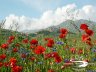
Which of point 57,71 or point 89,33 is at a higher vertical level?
point 89,33

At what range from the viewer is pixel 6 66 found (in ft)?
17.8

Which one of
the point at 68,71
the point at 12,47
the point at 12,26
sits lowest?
the point at 68,71

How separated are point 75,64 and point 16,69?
1.68 meters

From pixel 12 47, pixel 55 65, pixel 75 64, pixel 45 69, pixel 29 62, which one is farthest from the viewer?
pixel 12 47

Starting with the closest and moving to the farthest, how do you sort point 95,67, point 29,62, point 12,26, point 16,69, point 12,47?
1. point 16,69
2. point 95,67
3. point 29,62
4. point 12,47
5. point 12,26

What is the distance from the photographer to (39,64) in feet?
18.2

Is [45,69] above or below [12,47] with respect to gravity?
below

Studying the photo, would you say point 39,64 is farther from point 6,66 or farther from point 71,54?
point 71,54

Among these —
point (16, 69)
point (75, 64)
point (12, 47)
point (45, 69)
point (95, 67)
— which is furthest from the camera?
point (12, 47)

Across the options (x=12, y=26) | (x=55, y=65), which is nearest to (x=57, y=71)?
(x=55, y=65)

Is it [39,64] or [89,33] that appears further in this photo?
[39,64]

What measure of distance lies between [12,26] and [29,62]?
2317 mm

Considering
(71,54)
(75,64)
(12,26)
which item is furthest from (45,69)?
(12,26)

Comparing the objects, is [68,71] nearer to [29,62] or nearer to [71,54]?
[29,62]
